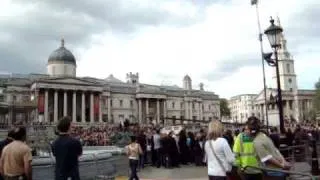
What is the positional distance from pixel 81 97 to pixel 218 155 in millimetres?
87149

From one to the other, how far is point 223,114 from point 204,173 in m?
136

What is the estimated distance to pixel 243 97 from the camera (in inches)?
7726

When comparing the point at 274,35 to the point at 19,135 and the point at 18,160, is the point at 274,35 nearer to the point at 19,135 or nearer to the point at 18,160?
the point at 19,135

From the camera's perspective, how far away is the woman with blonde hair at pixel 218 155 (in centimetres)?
759

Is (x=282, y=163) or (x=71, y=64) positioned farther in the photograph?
(x=71, y=64)

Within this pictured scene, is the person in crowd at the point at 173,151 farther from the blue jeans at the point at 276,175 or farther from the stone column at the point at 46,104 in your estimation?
the stone column at the point at 46,104

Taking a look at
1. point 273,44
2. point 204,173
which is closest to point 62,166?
point 273,44

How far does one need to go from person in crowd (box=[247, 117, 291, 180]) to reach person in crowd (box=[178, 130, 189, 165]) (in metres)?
13.7

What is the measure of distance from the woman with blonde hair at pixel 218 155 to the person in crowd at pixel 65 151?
2.66m

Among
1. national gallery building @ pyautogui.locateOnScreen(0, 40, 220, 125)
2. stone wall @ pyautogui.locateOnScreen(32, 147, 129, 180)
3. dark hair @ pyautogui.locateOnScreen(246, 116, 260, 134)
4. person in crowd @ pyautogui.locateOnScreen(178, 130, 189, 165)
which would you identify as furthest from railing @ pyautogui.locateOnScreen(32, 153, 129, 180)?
national gallery building @ pyautogui.locateOnScreen(0, 40, 220, 125)

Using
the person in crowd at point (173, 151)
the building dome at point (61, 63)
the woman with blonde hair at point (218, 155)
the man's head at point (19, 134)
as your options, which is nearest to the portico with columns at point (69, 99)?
the building dome at point (61, 63)

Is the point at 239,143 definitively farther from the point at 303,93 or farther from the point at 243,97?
the point at 243,97

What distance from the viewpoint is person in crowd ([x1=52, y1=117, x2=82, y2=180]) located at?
8.42 meters

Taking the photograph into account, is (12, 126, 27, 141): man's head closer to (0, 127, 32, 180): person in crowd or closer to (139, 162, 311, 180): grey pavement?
(0, 127, 32, 180): person in crowd
